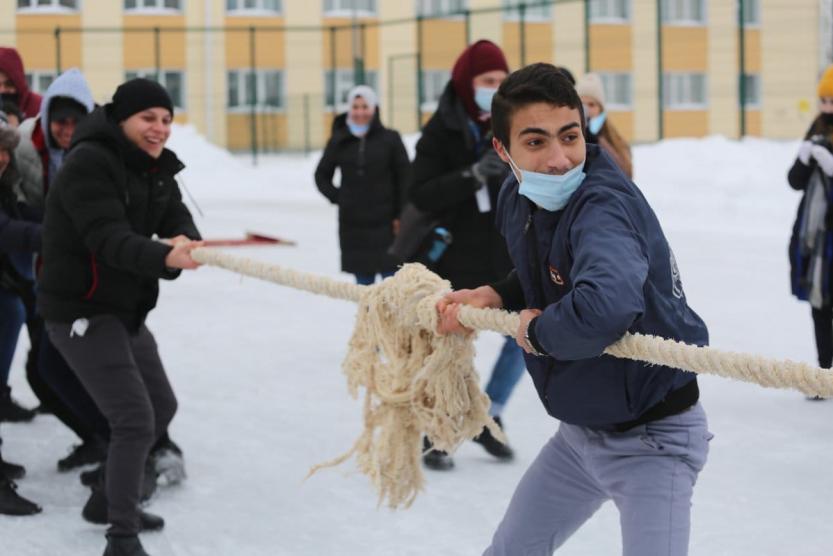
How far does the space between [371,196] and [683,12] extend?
1606 cm

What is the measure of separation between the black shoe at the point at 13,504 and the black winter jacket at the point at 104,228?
35.8 inches

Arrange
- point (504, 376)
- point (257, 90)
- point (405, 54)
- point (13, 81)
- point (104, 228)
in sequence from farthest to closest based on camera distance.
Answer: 1. point (257, 90)
2. point (405, 54)
3. point (13, 81)
4. point (504, 376)
5. point (104, 228)

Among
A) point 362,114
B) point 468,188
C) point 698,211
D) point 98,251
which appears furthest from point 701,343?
point 698,211

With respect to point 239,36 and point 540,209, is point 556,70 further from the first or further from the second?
point 239,36

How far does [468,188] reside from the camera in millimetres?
5316

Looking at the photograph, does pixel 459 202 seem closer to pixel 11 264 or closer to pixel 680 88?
pixel 11 264

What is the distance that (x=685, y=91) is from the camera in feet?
72.4

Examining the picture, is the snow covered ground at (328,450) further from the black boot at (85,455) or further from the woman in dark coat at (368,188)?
the woman in dark coat at (368,188)

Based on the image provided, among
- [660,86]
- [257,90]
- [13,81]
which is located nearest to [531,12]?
[660,86]

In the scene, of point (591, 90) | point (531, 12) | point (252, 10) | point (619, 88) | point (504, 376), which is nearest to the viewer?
point (504, 376)

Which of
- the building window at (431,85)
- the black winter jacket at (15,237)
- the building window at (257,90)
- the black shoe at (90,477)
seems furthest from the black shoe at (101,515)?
the building window at (257,90)

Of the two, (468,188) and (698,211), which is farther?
(698,211)

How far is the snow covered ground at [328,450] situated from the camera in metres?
4.52

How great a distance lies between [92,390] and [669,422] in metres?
2.33
